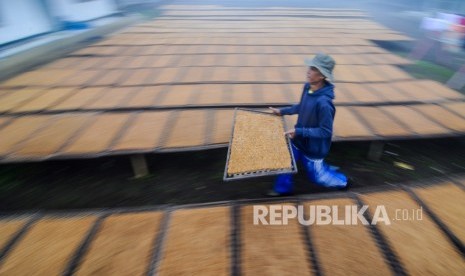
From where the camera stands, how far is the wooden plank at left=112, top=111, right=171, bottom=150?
341 cm

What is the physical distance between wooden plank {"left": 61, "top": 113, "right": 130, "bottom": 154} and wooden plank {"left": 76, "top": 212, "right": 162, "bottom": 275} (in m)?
1.51

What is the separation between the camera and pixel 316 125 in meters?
2.73

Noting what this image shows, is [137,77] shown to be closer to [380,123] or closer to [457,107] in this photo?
[380,123]

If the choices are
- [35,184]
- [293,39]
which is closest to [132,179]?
[35,184]

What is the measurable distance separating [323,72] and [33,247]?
2.88 meters

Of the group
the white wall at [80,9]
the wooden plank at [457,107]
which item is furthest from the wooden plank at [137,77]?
the white wall at [80,9]

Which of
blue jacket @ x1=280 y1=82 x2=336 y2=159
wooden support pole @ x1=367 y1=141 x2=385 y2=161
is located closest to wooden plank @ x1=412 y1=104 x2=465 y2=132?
wooden support pole @ x1=367 y1=141 x2=385 y2=161

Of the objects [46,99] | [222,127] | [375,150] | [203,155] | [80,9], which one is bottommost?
[375,150]

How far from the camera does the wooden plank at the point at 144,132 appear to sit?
3414mm

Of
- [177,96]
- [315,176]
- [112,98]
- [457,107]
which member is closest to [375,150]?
[315,176]

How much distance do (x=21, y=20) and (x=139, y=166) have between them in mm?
9515

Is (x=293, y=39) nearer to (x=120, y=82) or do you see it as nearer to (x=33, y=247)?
(x=120, y=82)

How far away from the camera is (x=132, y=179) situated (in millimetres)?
3648

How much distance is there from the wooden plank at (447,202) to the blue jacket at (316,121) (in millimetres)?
974
